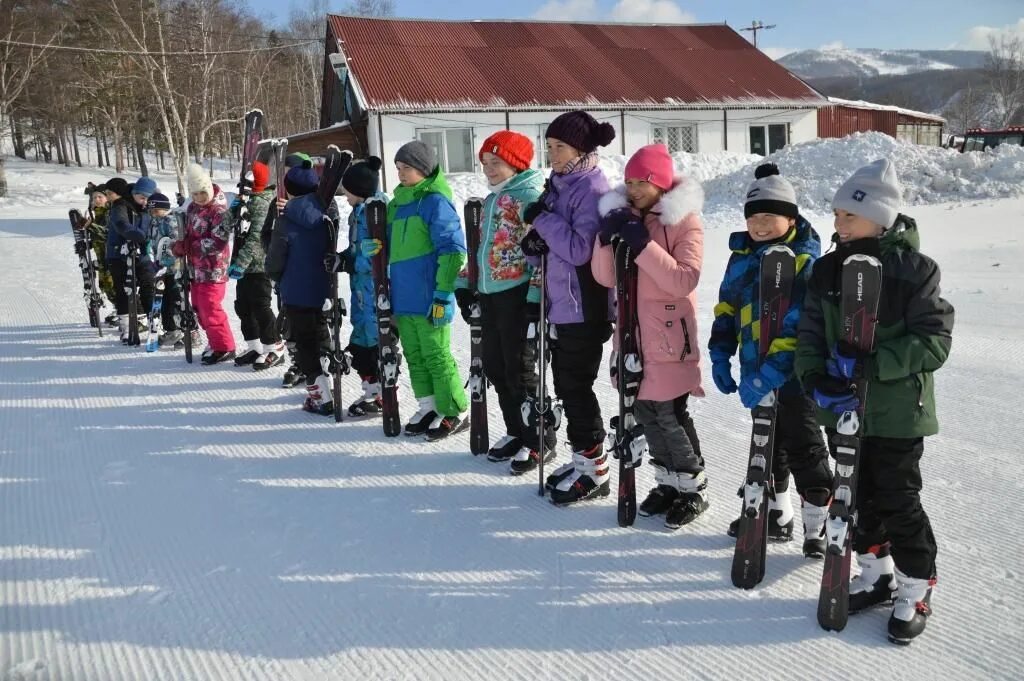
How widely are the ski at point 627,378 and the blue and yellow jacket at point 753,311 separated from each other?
40cm

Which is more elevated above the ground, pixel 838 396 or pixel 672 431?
pixel 838 396

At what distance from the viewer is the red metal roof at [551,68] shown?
2553 cm

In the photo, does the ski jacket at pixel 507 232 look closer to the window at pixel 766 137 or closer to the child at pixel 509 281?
the child at pixel 509 281

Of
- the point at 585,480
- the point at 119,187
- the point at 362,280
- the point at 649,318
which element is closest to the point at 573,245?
the point at 649,318

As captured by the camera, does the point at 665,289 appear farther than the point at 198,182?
No

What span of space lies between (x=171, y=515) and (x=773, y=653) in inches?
127

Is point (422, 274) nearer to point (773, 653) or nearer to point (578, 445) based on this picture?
point (578, 445)

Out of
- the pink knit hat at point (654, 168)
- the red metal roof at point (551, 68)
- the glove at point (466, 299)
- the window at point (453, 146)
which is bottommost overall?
the glove at point (466, 299)

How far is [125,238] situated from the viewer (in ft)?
29.1

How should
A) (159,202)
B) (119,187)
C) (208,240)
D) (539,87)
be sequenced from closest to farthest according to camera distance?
1. (208,240)
2. (159,202)
3. (119,187)
4. (539,87)

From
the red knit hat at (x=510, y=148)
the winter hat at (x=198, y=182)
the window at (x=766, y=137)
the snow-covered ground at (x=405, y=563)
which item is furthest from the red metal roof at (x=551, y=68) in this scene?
the red knit hat at (x=510, y=148)

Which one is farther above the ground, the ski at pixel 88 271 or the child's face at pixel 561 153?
the child's face at pixel 561 153

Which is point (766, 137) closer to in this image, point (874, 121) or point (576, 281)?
point (874, 121)

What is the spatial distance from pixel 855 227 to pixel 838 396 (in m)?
0.65
